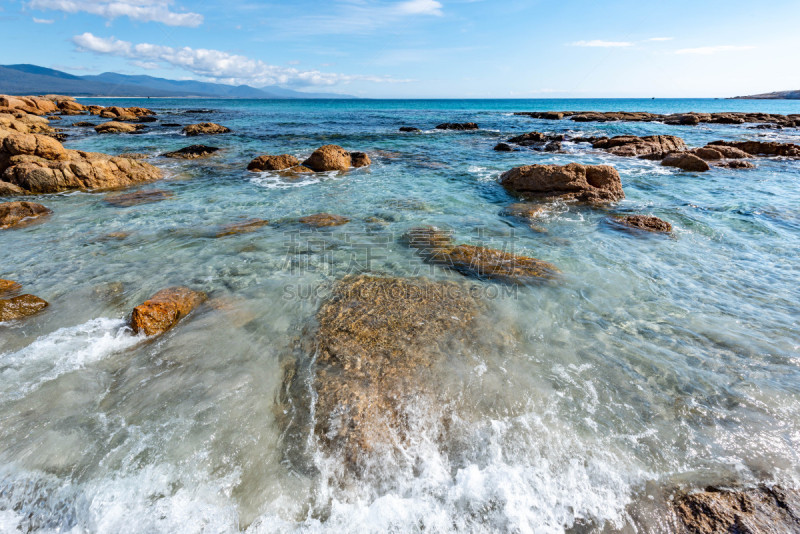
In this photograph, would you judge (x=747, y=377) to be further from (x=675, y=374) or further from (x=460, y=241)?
(x=460, y=241)

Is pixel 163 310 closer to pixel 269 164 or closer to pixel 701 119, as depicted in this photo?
pixel 269 164

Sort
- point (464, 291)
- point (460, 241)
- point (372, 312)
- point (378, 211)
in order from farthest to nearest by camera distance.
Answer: point (378, 211), point (460, 241), point (464, 291), point (372, 312)

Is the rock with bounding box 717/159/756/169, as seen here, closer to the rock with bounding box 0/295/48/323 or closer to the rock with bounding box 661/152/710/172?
the rock with bounding box 661/152/710/172

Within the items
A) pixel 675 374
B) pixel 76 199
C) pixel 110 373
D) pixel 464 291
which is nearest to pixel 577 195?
pixel 464 291

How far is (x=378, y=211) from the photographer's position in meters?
10.6

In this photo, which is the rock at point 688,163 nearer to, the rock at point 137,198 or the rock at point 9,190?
the rock at point 137,198

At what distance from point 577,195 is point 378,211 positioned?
21.3ft

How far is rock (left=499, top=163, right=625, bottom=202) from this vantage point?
11539 mm

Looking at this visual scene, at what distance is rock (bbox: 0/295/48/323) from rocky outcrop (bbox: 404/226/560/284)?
6.44m

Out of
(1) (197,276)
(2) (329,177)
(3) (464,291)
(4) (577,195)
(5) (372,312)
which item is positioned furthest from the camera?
(2) (329,177)

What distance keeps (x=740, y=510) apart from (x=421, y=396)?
9.15 ft

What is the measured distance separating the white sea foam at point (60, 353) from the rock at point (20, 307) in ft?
2.93

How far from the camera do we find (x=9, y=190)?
472 inches

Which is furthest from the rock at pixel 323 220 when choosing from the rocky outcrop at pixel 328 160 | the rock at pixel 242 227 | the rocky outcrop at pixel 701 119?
the rocky outcrop at pixel 701 119
